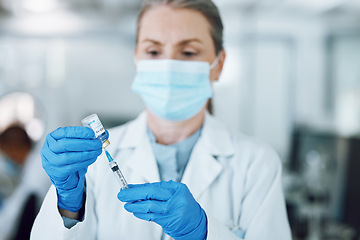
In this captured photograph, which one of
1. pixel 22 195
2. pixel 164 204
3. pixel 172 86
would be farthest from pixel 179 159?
pixel 22 195

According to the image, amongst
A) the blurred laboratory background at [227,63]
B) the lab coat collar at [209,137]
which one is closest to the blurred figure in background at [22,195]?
the lab coat collar at [209,137]

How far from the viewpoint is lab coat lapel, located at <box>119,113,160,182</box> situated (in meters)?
1.01

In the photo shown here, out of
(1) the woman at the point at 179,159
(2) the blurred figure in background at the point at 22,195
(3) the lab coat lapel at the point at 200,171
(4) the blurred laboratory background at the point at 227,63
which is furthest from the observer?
(4) the blurred laboratory background at the point at 227,63

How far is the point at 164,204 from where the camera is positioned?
2.44ft

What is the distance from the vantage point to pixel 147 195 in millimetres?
741

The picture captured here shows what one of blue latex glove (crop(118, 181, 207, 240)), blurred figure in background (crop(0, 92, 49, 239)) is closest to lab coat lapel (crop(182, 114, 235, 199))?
blue latex glove (crop(118, 181, 207, 240))

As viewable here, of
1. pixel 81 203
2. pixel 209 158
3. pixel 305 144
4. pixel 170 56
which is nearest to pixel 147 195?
pixel 81 203

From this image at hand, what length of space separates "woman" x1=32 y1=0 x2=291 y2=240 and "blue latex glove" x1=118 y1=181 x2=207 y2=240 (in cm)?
3

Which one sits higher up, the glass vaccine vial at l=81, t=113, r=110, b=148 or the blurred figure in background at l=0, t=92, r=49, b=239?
the glass vaccine vial at l=81, t=113, r=110, b=148

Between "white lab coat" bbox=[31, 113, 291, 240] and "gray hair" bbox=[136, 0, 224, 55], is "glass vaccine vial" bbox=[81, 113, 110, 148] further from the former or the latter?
"gray hair" bbox=[136, 0, 224, 55]

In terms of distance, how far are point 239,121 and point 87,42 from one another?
7.69 feet

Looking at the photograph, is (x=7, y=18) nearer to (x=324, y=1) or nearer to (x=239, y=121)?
(x=239, y=121)

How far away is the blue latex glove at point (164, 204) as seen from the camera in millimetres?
741

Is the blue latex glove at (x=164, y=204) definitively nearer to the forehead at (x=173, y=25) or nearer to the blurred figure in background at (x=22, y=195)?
the forehead at (x=173, y=25)
